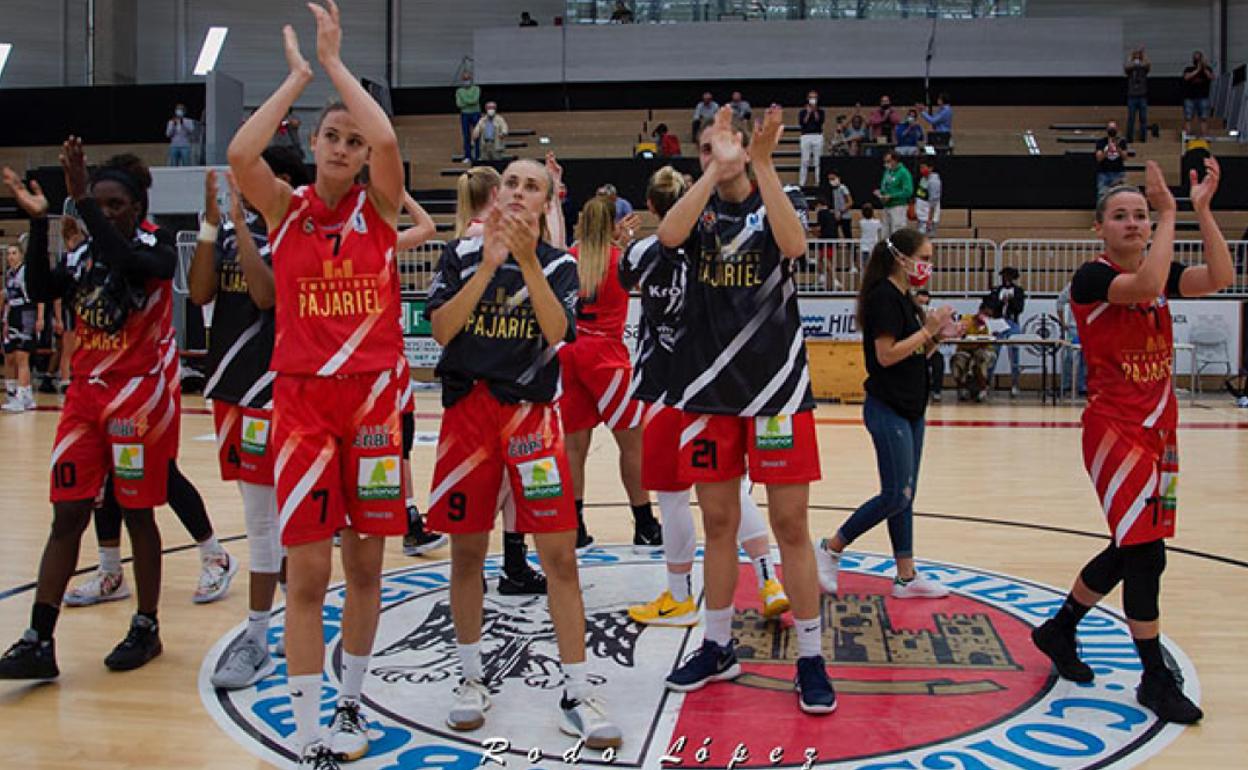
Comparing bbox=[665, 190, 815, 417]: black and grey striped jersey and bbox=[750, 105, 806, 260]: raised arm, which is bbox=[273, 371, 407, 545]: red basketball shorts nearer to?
bbox=[665, 190, 815, 417]: black and grey striped jersey

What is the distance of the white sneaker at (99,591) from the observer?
18.2 ft

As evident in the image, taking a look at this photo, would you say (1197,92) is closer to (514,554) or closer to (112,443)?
(514,554)

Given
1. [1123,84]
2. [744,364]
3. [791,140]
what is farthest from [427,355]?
[1123,84]

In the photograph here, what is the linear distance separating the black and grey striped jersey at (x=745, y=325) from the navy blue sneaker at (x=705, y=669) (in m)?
0.93

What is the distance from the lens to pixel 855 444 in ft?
39.5

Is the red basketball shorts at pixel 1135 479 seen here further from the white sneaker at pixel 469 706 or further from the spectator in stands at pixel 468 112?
the spectator in stands at pixel 468 112

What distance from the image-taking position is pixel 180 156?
2230 cm

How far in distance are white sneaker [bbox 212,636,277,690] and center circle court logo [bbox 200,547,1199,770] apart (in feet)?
0.16

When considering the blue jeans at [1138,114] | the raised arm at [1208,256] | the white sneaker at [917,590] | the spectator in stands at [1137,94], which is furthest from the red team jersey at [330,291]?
the blue jeans at [1138,114]

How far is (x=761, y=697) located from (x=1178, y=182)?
21778 millimetres

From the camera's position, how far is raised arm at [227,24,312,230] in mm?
3479

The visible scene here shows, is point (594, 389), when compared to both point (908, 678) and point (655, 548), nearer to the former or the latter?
point (655, 548)

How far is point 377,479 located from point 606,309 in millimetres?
2746

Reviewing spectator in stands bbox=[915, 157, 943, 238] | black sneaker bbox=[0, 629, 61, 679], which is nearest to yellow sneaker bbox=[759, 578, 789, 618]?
black sneaker bbox=[0, 629, 61, 679]
